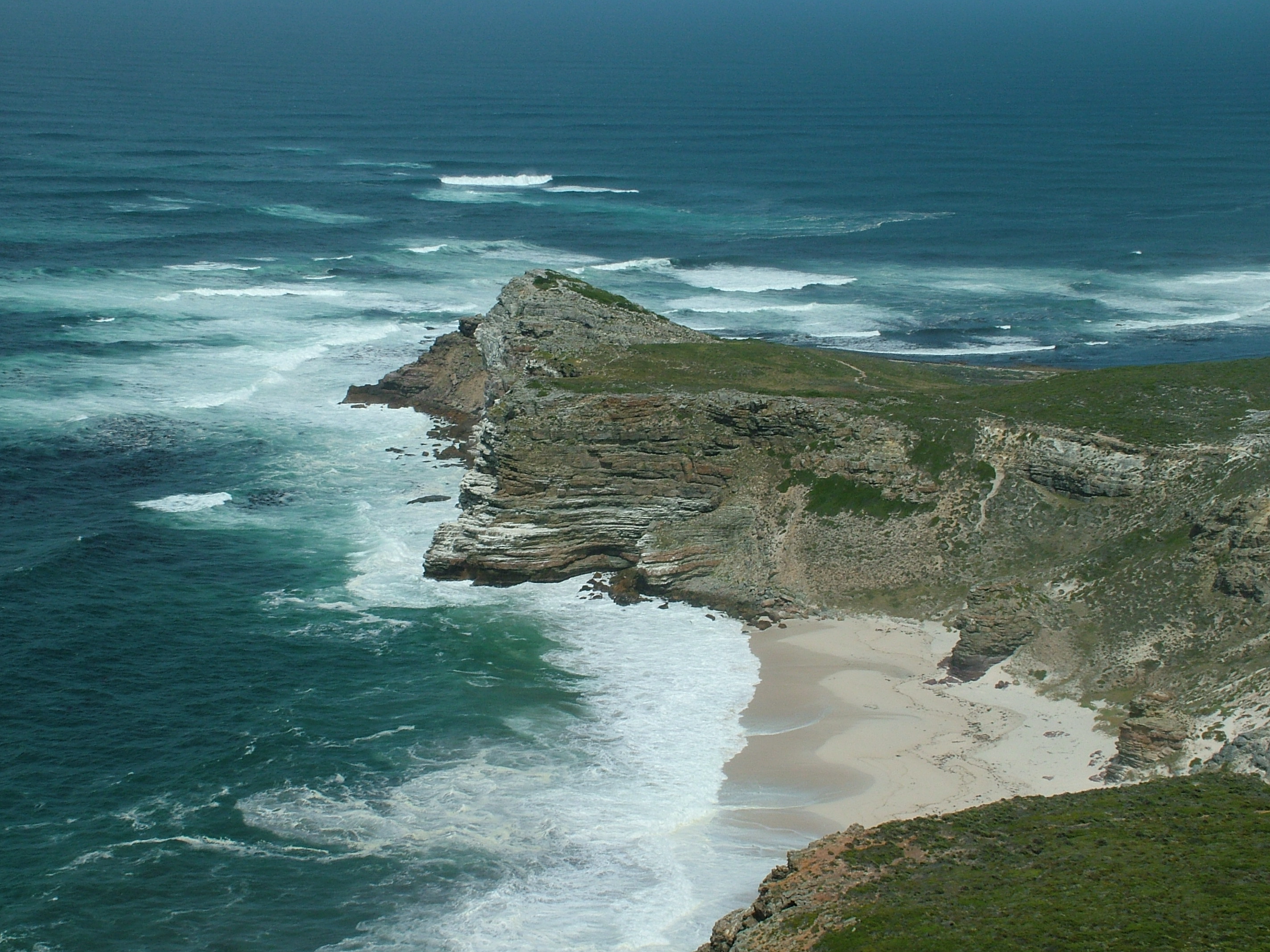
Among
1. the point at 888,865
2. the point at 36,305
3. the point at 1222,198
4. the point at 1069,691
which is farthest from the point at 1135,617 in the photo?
the point at 1222,198

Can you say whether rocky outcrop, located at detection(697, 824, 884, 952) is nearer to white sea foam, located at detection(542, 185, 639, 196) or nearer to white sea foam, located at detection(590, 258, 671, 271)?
white sea foam, located at detection(590, 258, 671, 271)

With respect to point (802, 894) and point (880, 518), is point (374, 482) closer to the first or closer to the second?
point (880, 518)

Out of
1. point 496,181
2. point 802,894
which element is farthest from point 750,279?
point 802,894

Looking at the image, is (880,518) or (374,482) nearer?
(880,518)

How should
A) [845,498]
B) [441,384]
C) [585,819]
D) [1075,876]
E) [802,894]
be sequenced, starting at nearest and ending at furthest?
[1075,876], [802,894], [585,819], [845,498], [441,384]

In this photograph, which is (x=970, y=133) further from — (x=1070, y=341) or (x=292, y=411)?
(x=292, y=411)

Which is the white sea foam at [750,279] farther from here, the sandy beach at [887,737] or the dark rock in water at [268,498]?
the sandy beach at [887,737]
